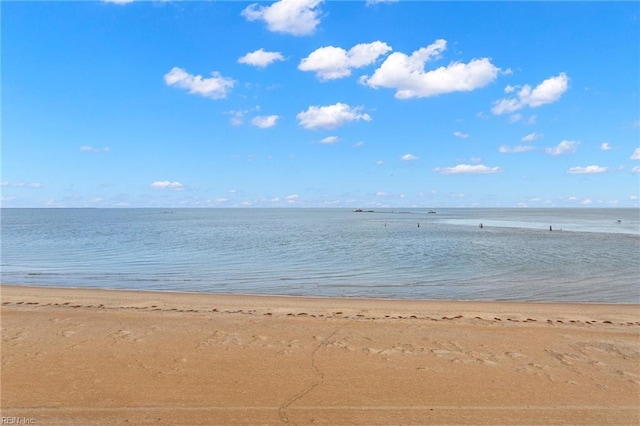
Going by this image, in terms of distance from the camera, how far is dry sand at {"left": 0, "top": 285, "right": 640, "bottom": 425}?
21.9 feet

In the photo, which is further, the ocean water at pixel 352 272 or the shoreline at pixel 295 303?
the ocean water at pixel 352 272

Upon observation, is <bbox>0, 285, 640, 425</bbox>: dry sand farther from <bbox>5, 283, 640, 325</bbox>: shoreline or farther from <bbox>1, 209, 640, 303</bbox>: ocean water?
<bbox>1, 209, 640, 303</bbox>: ocean water

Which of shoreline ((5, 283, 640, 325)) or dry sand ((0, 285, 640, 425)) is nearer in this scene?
dry sand ((0, 285, 640, 425))

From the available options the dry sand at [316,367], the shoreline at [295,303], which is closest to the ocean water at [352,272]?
the shoreline at [295,303]

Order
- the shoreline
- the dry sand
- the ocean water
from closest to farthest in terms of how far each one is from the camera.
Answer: the dry sand < the shoreline < the ocean water

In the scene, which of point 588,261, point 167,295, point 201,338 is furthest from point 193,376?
point 588,261

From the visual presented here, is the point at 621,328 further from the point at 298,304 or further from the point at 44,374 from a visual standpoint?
the point at 44,374

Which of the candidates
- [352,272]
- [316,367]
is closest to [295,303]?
[316,367]

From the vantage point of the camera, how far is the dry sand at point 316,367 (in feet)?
21.9

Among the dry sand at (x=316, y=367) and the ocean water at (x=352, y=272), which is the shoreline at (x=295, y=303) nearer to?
the dry sand at (x=316, y=367)

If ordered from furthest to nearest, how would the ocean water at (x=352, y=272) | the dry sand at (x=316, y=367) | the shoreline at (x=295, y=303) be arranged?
the ocean water at (x=352, y=272) < the shoreline at (x=295, y=303) < the dry sand at (x=316, y=367)

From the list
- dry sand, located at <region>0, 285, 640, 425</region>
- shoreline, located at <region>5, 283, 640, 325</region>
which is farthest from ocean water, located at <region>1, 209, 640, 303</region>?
dry sand, located at <region>0, 285, 640, 425</region>

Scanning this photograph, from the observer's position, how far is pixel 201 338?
10.4m

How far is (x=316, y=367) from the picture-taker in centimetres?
846
